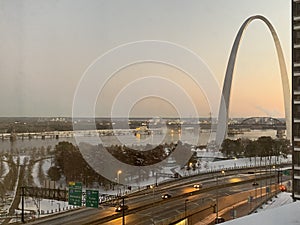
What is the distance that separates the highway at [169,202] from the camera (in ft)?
11.1

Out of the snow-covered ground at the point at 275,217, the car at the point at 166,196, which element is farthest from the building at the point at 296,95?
the snow-covered ground at the point at 275,217

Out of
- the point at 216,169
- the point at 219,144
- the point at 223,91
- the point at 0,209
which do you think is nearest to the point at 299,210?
the point at 0,209

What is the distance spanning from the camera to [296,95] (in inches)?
165

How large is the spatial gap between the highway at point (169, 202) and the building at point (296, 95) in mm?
701

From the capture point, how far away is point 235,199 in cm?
411

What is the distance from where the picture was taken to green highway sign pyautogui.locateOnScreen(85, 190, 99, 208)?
136 inches

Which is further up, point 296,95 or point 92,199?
point 296,95

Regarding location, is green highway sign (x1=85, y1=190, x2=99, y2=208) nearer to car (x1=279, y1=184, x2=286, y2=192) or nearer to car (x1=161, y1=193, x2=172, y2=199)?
car (x1=161, y1=193, x2=172, y2=199)

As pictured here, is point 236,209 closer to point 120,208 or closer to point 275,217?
point 120,208

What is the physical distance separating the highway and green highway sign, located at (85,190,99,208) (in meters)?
0.10

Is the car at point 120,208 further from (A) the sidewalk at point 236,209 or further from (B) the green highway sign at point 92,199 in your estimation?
(A) the sidewalk at point 236,209

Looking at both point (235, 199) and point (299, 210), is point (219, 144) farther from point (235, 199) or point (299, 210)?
point (299, 210)

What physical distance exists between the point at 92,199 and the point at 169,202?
89cm

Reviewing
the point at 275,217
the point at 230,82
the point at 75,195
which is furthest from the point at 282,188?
the point at 275,217
